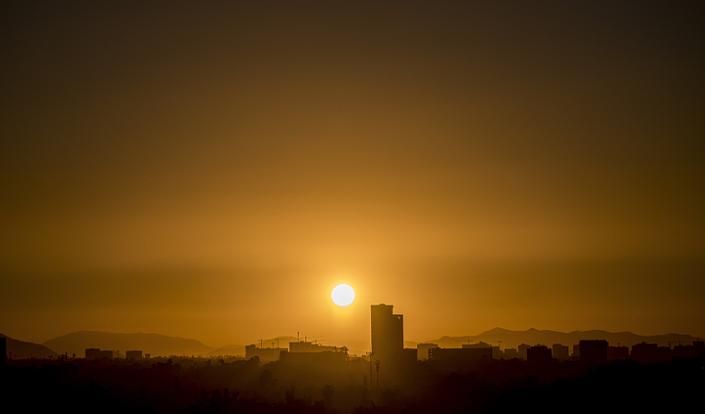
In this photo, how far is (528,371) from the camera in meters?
161

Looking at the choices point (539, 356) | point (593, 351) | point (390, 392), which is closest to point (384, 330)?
point (539, 356)

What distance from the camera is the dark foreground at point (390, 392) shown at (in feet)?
337

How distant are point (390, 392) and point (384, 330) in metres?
47.3

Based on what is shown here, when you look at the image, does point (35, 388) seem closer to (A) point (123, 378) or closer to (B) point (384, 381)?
(A) point (123, 378)

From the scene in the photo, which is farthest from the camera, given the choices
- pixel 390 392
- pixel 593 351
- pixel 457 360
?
pixel 457 360

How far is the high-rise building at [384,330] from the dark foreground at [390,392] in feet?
63.6

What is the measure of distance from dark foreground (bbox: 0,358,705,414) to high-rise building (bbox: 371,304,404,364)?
1940 centimetres

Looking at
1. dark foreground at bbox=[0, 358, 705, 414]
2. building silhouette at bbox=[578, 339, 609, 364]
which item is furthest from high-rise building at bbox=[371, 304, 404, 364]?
building silhouette at bbox=[578, 339, 609, 364]

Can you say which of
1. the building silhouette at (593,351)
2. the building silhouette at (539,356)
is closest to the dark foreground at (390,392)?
the building silhouette at (539,356)

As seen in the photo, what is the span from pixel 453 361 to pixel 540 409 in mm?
92656

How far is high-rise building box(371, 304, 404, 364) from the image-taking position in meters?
184

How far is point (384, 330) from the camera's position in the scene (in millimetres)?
185125

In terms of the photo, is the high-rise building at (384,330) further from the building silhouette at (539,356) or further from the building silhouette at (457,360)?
the building silhouette at (539,356)

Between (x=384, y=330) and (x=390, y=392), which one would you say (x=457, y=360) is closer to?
(x=384, y=330)
